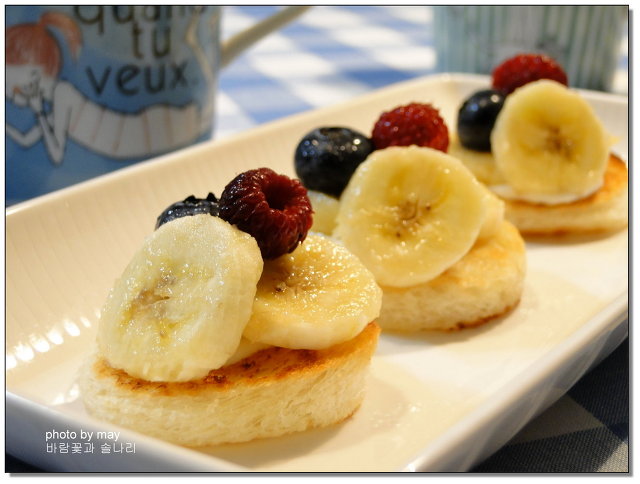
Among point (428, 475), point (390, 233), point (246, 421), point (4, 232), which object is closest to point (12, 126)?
point (4, 232)

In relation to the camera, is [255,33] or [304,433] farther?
[255,33]

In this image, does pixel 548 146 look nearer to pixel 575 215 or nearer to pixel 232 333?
pixel 575 215

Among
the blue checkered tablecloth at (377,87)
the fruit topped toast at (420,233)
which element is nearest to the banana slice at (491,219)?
the fruit topped toast at (420,233)

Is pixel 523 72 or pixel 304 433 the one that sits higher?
pixel 523 72

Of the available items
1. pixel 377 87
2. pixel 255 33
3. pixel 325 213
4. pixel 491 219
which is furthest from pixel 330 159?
pixel 377 87

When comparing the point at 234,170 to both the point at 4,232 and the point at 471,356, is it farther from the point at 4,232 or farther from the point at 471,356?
the point at 471,356

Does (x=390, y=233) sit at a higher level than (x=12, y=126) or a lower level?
lower
